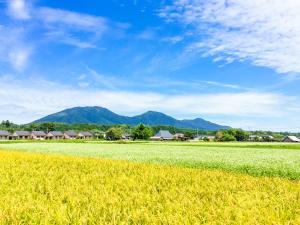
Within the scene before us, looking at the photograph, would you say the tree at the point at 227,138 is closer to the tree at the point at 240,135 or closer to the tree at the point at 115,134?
the tree at the point at 240,135

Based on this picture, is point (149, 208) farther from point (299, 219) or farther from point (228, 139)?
point (228, 139)

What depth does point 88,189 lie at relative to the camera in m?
11.7

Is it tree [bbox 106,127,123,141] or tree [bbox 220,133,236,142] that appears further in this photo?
tree [bbox 106,127,123,141]

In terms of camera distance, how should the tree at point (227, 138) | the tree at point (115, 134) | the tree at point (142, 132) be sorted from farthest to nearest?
the tree at point (115, 134), the tree at point (227, 138), the tree at point (142, 132)

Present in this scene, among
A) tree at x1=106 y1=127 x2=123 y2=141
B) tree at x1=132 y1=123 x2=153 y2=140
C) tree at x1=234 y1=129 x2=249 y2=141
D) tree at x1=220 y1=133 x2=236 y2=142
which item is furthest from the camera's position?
tree at x1=234 y1=129 x2=249 y2=141

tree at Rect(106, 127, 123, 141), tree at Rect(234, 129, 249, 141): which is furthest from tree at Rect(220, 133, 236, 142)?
tree at Rect(106, 127, 123, 141)

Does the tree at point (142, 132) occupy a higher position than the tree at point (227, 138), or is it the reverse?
the tree at point (142, 132)

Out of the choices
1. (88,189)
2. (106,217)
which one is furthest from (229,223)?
(88,189)

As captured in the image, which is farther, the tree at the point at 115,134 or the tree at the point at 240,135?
the tree at the point at 240,135

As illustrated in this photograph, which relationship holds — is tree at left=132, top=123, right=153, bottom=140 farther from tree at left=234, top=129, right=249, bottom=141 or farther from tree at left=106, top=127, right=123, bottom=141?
tree at left=234, top=129, right=249, bottom=141

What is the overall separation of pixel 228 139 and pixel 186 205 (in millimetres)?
167081

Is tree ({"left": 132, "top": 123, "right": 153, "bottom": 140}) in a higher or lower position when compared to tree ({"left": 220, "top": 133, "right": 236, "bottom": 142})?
higher

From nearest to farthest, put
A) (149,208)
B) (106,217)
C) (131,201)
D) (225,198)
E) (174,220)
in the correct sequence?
(174,220)
(106,217)
(149,208)
(131,201)
(225,198)

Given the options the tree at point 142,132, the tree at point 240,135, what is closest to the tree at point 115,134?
the tree at point 142,132
